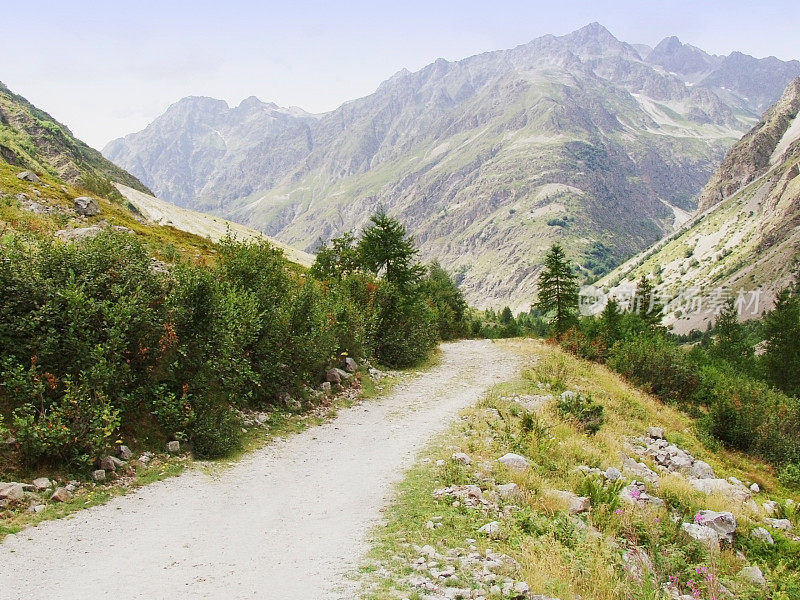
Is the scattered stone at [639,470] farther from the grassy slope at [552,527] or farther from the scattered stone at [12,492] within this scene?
the scattered stone at [12,492]

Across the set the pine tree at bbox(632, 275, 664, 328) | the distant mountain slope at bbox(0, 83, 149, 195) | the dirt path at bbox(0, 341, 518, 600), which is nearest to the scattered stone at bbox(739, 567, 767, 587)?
the dirt path at bbox(0, 341, 518, 600)

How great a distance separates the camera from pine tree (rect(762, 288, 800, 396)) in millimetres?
53969

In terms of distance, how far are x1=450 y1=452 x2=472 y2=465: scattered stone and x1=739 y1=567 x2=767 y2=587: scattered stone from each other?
6.49 m

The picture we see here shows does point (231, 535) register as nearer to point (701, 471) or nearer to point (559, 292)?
point (701, 471)

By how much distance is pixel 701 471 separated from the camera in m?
18.6

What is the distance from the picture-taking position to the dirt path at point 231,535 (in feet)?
25.1

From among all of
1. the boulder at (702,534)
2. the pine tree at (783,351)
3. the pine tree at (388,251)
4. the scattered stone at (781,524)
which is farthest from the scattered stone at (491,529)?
the pine tree at (783,351)

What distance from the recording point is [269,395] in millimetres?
19703

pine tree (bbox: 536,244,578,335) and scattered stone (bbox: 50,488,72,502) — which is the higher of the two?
pine tree (bbox: 536,244,578,335)

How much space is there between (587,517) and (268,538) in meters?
6.87

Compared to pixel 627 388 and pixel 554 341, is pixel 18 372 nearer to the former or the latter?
pixel 627 388

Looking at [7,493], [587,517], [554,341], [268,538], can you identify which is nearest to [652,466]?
[587,517]

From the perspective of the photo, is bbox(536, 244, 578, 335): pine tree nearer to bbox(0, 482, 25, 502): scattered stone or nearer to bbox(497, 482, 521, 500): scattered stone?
bbox(497, 482, 521, 500): scattered stone

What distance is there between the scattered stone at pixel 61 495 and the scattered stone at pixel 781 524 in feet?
59.6
